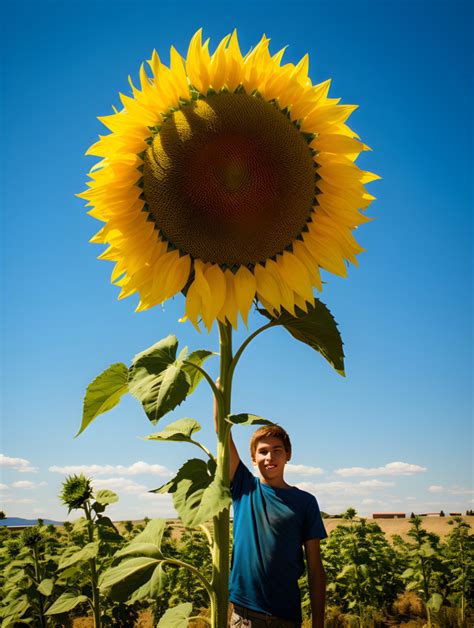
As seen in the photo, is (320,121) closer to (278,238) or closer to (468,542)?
(278,238)

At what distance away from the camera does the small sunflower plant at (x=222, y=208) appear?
92.9 inches

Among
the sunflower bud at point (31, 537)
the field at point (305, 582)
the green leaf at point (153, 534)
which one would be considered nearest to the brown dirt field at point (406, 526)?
the field at point (305, 582)

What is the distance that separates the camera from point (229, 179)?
7.93ft

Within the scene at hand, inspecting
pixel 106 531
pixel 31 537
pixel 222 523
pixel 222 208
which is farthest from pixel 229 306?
pixel 31 537

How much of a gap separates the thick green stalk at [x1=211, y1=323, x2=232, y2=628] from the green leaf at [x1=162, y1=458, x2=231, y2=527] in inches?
2.9

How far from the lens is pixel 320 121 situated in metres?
2.47

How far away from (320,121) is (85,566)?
6.76m

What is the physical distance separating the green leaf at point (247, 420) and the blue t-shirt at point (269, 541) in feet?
5.33

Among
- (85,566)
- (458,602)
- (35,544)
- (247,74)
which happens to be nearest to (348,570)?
(458,602)

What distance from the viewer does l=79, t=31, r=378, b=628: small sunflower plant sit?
7.74ft

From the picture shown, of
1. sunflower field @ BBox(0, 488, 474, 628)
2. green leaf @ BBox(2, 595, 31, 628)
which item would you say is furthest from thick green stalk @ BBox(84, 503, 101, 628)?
green leaf @ BBox(2, 595, 31, 628)

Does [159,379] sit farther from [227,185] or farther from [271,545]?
[271,545]

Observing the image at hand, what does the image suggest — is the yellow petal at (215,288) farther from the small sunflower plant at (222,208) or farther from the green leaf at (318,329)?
the green leaf at (318,329)

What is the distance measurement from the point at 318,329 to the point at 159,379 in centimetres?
81
